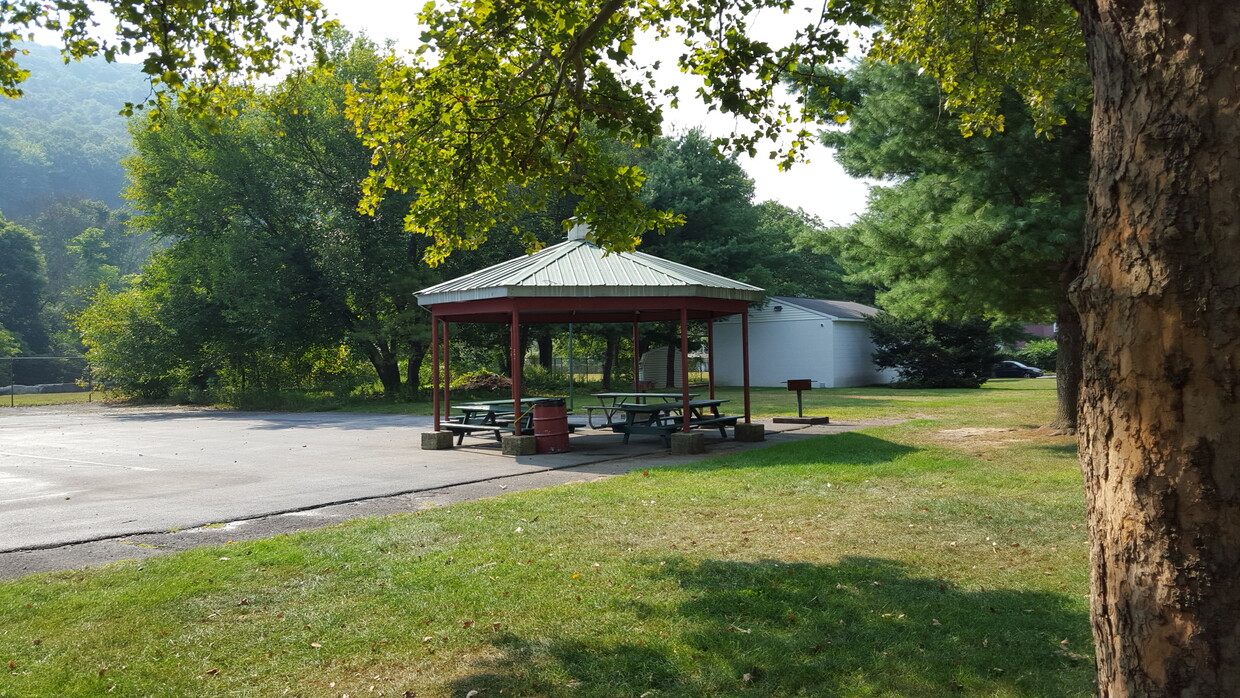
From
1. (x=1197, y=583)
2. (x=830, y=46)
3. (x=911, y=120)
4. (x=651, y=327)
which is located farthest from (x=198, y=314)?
(x=1197, y=583)

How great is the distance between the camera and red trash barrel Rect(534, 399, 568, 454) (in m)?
15.1

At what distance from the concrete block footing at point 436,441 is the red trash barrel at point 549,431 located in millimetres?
1922

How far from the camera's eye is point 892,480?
35.3 feet

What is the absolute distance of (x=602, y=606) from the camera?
5.60 metres

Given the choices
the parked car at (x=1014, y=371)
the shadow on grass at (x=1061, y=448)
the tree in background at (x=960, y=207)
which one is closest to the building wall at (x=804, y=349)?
the parked car at (x=1014, y=371)

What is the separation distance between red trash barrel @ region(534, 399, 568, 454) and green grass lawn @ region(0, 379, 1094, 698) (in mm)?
5554

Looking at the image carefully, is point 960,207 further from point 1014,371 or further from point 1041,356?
point 1041,356

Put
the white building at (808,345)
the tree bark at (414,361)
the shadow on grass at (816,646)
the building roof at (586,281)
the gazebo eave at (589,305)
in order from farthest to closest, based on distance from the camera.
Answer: the white building at (808,345)
the tree bark at (414,361)
the gazebo eave at (589,305)
the building roof at (586,281)
the shadow on grass at (816,646)

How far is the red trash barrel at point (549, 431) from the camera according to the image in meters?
15.1

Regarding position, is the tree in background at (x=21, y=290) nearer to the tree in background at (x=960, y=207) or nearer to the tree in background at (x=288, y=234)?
the tree in background at (x=288, y=234)

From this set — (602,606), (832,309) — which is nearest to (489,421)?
(602,606)

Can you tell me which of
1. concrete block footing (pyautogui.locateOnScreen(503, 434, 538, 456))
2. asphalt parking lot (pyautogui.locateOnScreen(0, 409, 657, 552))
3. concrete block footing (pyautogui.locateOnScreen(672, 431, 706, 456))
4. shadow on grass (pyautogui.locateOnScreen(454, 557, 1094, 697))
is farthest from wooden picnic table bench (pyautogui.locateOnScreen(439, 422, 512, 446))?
shadow on grass (pyautogui.locateOnScreen(454, 557, 1094, 697))

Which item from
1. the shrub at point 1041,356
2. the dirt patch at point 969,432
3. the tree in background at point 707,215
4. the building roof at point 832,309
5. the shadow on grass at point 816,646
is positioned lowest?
the shadow on grass at point 816,646

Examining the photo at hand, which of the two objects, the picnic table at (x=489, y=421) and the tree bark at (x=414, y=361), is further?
the tree bark at (x=414, y=361)
